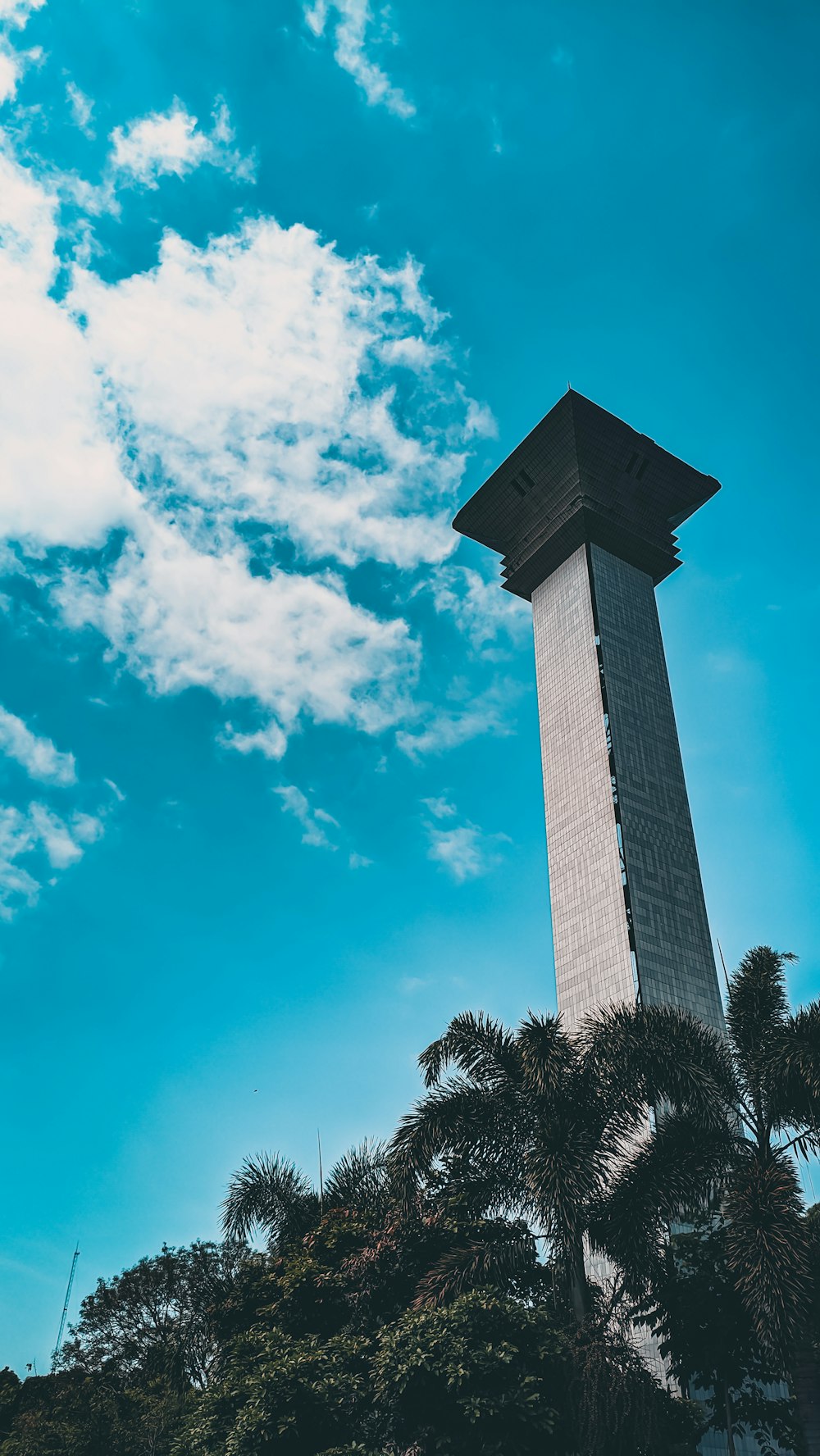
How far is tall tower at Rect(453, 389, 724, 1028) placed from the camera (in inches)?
2269

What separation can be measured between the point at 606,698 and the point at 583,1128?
139 feet

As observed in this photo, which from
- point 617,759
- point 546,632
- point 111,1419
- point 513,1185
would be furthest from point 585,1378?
point 546,632

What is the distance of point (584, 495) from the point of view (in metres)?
71.9

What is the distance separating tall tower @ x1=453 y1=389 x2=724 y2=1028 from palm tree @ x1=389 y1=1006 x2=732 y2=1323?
96.4 ft

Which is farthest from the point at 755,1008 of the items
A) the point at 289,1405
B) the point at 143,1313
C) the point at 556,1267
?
the point at 143,1313

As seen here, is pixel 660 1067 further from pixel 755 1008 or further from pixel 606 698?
pixel 606 698

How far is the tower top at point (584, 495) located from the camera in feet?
241

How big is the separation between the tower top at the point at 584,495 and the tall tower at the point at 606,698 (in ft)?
0.34

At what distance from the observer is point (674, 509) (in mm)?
79500

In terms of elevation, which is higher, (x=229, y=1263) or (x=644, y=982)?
(x=644, y=982)

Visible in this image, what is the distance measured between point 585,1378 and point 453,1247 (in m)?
5.44

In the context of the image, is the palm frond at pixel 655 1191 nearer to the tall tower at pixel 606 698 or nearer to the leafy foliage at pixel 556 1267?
the leafy foliage at pixel 556 1267

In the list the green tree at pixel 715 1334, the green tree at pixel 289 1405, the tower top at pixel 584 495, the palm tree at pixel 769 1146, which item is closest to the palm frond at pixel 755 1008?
the palm tree at pixel 769 1146

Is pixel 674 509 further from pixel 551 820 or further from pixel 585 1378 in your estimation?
pixel 585 1378
